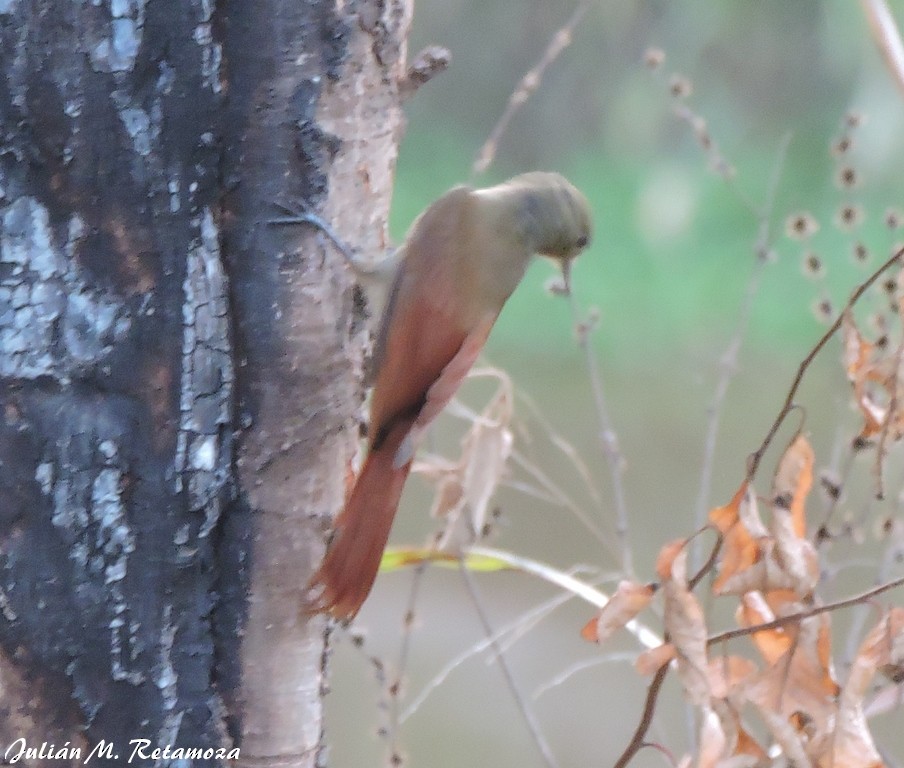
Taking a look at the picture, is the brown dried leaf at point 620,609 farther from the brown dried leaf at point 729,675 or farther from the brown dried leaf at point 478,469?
the brown dried leaf at point 478,469

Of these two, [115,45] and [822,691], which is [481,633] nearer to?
[822,691]

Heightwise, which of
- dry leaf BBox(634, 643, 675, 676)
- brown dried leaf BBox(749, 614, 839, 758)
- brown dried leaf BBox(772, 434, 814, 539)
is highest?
brown dried leaf BBox(772, 434, 814, 539)

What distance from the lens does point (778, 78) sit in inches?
96.5

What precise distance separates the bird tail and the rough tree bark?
2 cm

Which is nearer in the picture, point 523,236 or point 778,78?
point 523,236

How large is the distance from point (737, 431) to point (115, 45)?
6.21ft

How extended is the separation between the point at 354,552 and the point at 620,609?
0.20 m

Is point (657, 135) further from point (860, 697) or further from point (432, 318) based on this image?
point (860, 697)

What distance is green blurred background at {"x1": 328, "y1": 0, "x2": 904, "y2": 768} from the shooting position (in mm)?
2039

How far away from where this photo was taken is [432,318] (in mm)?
834

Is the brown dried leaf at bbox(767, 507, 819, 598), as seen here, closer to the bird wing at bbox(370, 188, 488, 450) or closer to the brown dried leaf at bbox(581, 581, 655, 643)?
the brown dried leaf at bbox(581, 581, 655, 643)

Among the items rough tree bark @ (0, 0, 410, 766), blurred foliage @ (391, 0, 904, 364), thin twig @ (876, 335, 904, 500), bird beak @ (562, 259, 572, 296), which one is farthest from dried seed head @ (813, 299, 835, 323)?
blurred foliage @ (391, 0, 904, 364)

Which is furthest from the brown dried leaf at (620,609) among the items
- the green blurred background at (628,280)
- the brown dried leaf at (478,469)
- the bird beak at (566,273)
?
the green blurred background at (628,280)

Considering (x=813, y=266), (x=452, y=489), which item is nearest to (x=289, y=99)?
(x=452, y=489)
